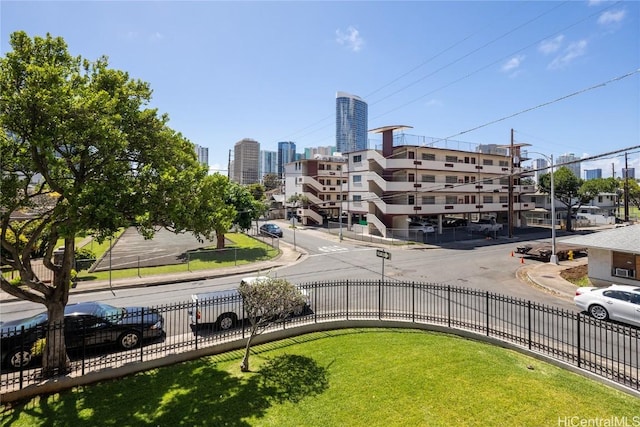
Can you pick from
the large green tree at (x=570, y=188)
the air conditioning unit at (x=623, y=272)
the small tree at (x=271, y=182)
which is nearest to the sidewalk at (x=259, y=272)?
the air conditioning unit at (x=623, y=272)

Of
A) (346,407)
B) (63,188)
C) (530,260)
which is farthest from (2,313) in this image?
(530,260)

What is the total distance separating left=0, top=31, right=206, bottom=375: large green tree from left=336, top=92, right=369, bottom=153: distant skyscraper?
399ft

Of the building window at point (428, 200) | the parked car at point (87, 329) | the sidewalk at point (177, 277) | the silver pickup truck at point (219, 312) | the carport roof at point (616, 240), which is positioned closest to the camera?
the parked car at point (87, 329)

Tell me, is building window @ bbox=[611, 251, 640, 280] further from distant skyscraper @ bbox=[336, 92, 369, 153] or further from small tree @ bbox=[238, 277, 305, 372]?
distant skyscraper @ bbox=[336, 92, 369, 153]

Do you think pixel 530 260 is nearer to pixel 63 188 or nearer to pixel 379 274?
pixel 379 274

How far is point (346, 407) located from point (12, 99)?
9.51 meters

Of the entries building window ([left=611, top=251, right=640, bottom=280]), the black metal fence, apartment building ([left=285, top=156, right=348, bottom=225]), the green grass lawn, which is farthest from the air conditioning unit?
apartment building ([left=285, top=156, right=348, bottom=225])

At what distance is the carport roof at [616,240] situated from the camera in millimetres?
17812

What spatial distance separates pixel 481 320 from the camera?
13797mm

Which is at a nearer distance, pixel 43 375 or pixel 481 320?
pixel 43 375

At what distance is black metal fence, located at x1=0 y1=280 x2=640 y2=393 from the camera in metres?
9.12

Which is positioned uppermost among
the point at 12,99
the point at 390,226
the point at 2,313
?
the point at 12,99

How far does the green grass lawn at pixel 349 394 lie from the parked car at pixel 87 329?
203 centimetres

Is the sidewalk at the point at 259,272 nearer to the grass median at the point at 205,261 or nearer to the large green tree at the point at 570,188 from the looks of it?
the grass median at the point at 205,261
